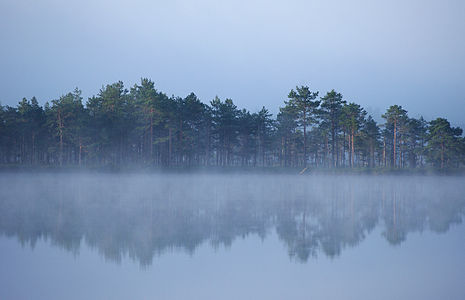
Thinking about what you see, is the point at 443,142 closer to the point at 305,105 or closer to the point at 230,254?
the point at 305,105

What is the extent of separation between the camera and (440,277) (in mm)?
8133

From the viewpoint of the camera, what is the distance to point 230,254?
1005 cm

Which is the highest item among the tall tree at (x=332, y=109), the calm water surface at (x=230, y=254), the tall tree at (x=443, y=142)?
the tall tree at (x=332, y=109)

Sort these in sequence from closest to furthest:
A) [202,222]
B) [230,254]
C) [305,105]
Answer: [230,254] < [202,222] < [305,105]

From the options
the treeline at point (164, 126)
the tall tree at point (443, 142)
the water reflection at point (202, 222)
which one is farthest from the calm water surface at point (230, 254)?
the tall tree at point (443, 142)

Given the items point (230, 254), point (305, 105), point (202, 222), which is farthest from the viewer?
point (305, 105)

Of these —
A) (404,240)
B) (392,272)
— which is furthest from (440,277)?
(404,240)

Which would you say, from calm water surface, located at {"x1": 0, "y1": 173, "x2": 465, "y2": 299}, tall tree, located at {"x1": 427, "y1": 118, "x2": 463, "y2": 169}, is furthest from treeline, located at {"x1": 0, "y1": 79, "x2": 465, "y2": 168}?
calm water surface, located at {"x1": 0, "y1": 173, "x2": 465, "y2": 299}

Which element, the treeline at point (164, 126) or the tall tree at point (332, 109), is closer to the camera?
the treeline at point (164, 126)

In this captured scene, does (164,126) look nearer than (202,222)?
No

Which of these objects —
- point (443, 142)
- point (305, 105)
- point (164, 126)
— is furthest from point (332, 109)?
point (164, 126)

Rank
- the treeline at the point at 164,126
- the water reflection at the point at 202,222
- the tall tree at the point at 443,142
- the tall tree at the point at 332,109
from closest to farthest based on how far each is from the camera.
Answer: the water reflection at the point at 202,222 → the treeline at the point at 164,126 → the tall tree at the point at 332,109 → the tall tree at the point at 443,142

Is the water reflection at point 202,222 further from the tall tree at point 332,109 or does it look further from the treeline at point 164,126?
the tall tree at point 332,109

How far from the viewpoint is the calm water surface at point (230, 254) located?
740 centimetres
